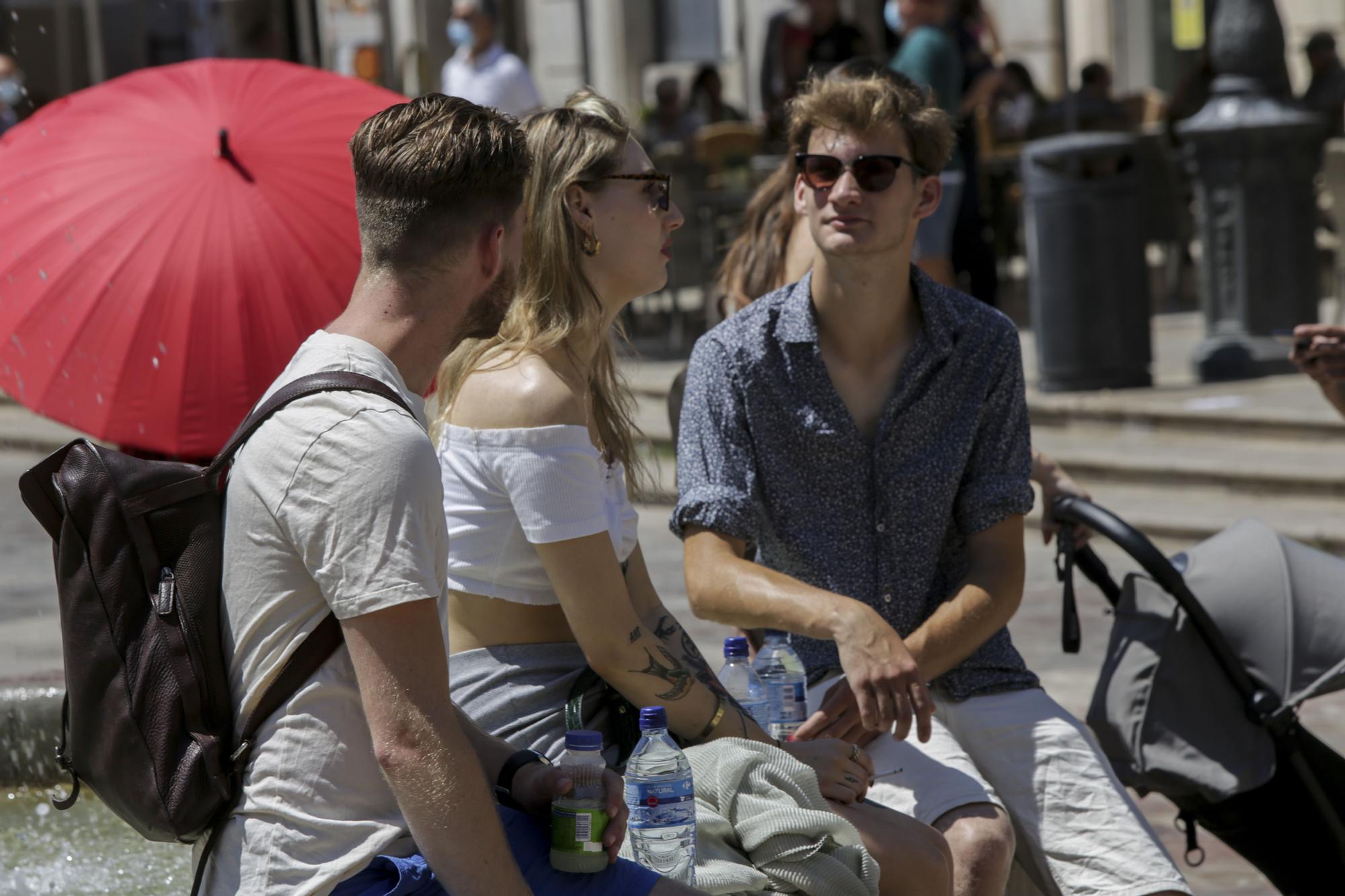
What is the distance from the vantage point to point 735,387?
352 centimetres

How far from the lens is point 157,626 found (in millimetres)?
2199

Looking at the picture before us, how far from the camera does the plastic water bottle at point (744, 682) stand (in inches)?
134

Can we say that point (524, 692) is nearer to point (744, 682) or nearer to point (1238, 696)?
point (744, 682)

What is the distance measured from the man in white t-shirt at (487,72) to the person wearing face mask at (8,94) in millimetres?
5026

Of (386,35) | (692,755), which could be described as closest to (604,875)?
(692,755)

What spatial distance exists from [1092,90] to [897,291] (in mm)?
12692

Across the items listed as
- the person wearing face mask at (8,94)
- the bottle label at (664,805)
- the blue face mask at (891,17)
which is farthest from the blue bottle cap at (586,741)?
the person wearing face mask at (8,94)

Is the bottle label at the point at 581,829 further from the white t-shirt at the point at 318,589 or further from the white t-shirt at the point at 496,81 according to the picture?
the white t-shirt at the point at 496,81

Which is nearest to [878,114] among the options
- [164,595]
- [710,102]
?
[164,595]

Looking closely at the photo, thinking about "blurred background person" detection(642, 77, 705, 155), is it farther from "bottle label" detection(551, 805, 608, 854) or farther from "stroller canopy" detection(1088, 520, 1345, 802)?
"bottle label" detection(551, 805, 608, 854)

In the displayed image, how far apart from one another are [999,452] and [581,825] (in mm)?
1456

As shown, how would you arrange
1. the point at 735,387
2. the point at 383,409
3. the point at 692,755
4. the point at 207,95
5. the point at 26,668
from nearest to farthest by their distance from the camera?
the point at 383,409, the point at 692,755, the point at 735,387, the point at 207,95, the point at 26,668

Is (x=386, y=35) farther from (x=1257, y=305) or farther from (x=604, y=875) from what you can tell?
(x=604, y=875)

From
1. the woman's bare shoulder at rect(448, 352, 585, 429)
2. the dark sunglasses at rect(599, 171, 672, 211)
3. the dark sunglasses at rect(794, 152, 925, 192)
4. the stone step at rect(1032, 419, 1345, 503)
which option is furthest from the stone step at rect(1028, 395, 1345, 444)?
the woman's bare shoulder at rect(448, 352, 585, 429)
